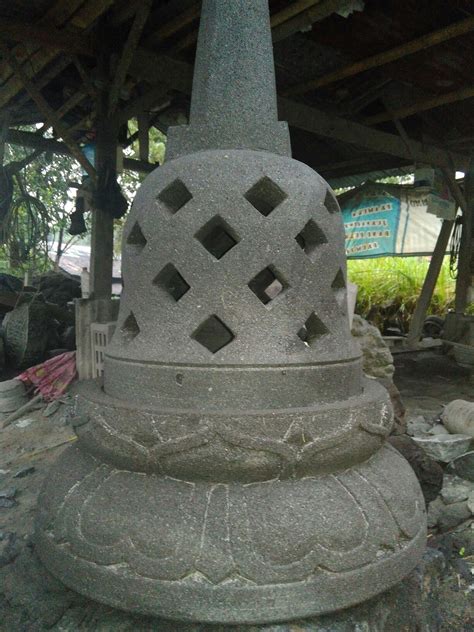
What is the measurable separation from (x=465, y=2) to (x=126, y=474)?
474cm

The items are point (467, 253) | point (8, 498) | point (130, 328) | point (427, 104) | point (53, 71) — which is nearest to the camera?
point (130, 328)

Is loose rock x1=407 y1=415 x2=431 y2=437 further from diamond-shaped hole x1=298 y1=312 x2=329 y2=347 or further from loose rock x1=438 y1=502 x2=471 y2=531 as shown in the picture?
diamond-shaped hole x1=298 y1=312 x2=329 y2=347

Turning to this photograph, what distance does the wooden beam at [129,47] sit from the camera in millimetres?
4000

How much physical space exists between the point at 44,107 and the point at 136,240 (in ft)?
12.3

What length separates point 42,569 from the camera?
5.55 feet

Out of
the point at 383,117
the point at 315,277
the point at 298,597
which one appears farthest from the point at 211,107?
the point at 383,117

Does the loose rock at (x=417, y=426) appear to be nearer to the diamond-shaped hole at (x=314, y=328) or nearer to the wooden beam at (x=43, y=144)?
the diamond-shaped hole at (x=314, y=328)

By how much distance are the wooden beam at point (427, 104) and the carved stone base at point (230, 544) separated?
17.1 ft

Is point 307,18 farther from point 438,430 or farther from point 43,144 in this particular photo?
point 43,144

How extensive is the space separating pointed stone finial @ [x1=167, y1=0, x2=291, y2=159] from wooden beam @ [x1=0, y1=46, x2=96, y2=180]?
339 cm

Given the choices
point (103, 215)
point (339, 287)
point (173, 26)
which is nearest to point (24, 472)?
point (339, 287)

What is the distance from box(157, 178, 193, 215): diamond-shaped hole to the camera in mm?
1684

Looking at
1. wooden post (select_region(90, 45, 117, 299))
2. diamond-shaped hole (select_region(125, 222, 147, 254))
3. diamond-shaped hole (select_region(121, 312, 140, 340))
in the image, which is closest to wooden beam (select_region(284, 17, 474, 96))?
wooden post (select_region(90, 45, 117, 299))

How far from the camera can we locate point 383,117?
6098 mm
